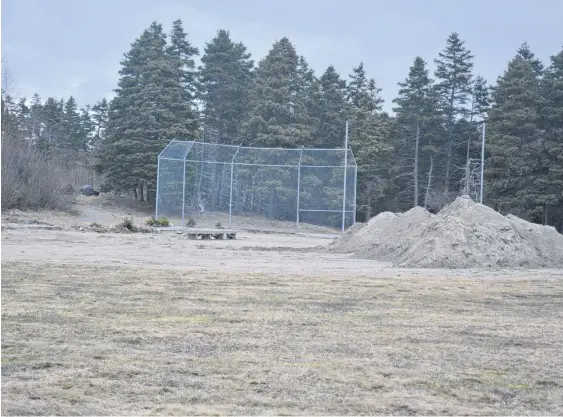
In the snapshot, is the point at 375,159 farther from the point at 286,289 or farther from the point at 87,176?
the point at 286,289

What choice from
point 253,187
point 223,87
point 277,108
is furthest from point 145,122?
point 253,187

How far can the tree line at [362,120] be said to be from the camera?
4684 centimetres

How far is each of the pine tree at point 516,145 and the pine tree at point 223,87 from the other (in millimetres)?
18929

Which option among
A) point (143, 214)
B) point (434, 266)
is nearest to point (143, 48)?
point (143, 214)

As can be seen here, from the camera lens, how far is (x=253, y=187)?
33.5 metres

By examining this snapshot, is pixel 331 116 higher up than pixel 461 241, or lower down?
higher up

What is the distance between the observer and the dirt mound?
1780 cm

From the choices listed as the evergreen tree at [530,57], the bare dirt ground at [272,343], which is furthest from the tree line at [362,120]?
the bare dirt ground at [272,343]

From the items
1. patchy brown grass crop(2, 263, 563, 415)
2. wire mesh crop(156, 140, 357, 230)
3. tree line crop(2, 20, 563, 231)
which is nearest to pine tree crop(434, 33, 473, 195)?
tree line crop(2, 20, 563, 231)

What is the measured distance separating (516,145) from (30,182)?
28662 millimetres

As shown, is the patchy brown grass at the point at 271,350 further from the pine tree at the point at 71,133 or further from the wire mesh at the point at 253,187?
the pine tree at the point at 71,133

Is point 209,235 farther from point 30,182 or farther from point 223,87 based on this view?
point 223,87

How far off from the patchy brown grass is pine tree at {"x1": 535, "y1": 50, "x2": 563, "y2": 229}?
3532cm

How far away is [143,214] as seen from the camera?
4197 centimetres
